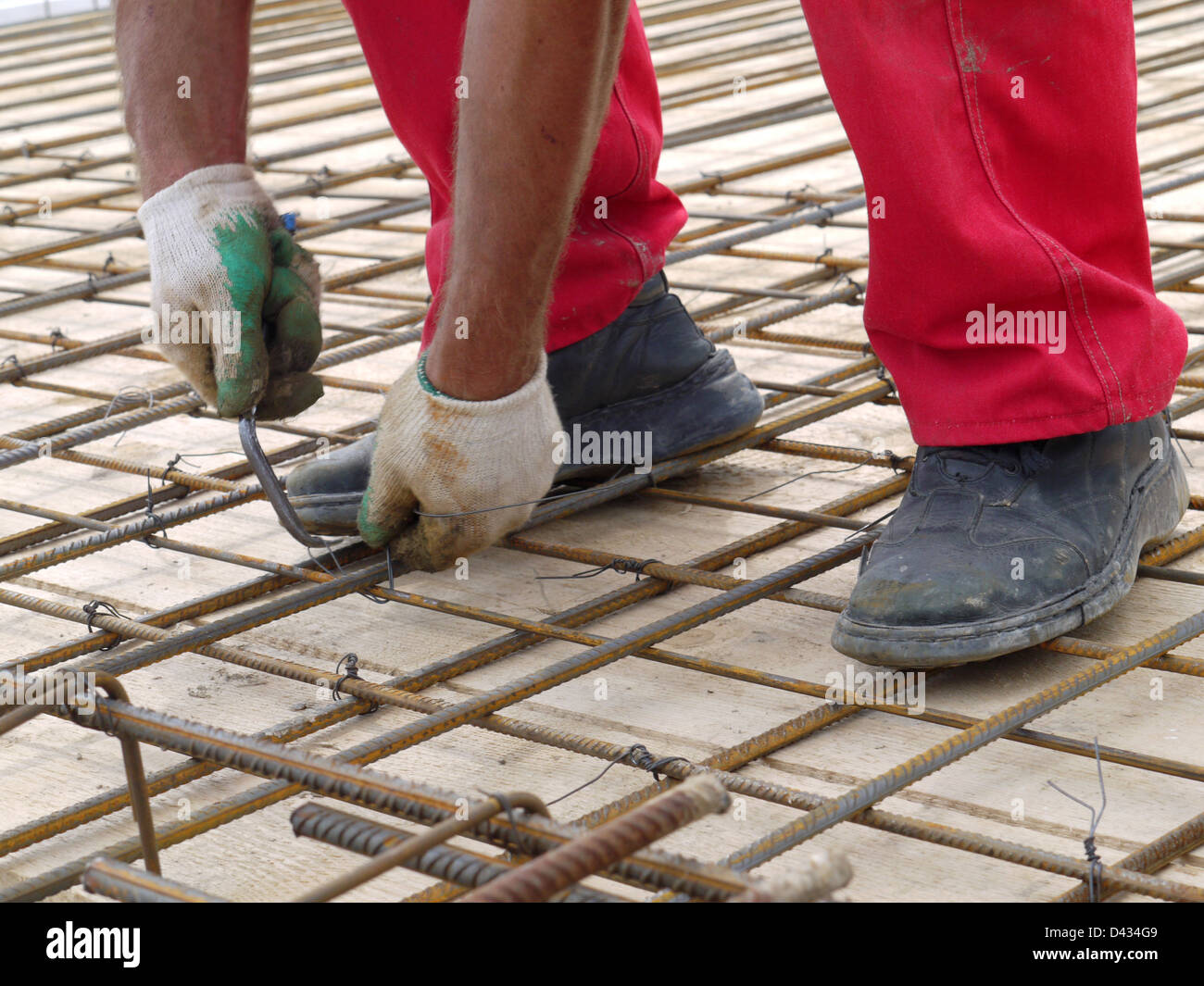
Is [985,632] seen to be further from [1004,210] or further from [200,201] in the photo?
[200,201]

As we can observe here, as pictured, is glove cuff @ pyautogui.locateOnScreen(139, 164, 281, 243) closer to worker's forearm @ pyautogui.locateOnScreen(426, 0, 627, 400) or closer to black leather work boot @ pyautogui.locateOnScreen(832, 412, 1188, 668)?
worker's forearm @ pyautogui.locateOnScreen(426, 0, 627, 400)

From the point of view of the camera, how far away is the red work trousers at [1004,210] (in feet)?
4.61

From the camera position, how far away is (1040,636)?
1.37 meters

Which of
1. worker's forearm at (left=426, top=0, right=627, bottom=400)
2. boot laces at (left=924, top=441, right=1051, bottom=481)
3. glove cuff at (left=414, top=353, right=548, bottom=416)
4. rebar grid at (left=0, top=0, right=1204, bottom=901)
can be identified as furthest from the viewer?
boot laces at (left=924, top=441, right=1051, bottom=481)

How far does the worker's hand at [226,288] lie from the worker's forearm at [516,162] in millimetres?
278

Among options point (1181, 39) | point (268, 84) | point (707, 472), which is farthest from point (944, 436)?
point (268, 84)

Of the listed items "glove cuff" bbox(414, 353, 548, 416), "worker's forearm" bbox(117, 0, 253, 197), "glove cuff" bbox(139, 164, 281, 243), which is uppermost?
"worker's forearm" bbox(117, 0, 253, 197)

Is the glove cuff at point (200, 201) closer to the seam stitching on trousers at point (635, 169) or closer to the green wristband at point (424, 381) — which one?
the green wristband at point (424, 381)

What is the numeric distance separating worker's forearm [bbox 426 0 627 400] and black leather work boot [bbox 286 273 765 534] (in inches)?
19.9

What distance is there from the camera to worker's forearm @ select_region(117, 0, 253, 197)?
5.05 ft

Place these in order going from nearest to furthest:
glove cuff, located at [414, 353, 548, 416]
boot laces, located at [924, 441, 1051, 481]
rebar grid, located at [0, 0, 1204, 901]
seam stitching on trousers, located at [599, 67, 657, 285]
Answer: rebar grid, located at [0, 0, 1204, 901]
glove cuff, located at [414, 353, 548, 416]
boot laces, located at [924, 441, 1051, 481]
seam stitching on trousers, located at [599, 67, 657, 285]

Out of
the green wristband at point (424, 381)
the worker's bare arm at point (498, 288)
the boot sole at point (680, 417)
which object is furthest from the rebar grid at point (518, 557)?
the green wristband at point (424, 381)

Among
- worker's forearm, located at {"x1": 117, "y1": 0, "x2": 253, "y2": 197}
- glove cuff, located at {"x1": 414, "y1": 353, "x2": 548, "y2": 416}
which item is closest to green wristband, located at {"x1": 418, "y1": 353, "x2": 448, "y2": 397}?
glove cuff, located at {"x1": 414, "y1": 353, "x2": 548, "y2": 416}

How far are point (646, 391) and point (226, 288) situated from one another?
575 millimetres
